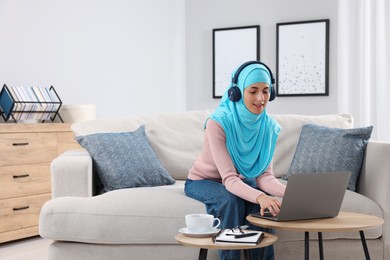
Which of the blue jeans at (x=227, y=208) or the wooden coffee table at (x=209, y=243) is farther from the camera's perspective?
the blue jeans at (x=227, y=208)

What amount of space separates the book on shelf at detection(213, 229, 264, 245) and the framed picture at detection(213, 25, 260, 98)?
431cm

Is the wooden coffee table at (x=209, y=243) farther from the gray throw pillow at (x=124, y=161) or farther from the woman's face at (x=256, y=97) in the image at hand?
the gray throw pillow at (x=124, y=161)

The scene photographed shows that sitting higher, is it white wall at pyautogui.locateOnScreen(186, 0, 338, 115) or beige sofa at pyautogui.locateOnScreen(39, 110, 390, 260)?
white wall at pyautogui.locateOnScreen(186, 0, 338, 115)

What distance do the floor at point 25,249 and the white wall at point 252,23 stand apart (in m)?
2.74

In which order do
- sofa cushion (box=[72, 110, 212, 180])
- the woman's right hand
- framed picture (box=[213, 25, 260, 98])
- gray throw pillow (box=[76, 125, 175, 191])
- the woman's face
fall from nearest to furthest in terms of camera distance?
→ the woman's right hand, the woman's face, gray throw pillow (box=[76, 125, 175, 191]), sofa cushion (box=[72, 110, 212, 180]), framed picture (box=[213, 25, 260, 98])

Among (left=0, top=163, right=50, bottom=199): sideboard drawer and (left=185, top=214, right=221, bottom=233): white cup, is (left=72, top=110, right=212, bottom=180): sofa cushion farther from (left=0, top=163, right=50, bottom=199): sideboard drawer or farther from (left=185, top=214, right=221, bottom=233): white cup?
(left=185, top=214, right=221, bottom=233): white cup

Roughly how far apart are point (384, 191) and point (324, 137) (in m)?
0.49

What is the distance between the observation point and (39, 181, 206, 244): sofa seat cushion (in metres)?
2.75

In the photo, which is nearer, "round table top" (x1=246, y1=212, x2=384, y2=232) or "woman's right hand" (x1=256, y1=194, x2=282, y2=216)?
"round table top" (x1=246, y1=212, x2=384, y2=232)

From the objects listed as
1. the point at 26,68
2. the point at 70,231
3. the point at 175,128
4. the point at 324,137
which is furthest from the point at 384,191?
the point at 26,68

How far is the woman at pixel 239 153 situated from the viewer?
2.56 m

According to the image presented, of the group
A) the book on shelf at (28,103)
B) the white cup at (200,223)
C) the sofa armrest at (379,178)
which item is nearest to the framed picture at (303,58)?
the book on shelf at (28,103)

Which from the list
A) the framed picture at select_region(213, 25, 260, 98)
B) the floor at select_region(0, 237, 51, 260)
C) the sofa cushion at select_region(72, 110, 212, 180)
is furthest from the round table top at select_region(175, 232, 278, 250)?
the framed picture at select_region(213, 25, 260, 98)

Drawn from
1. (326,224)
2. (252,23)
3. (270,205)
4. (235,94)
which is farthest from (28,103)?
(326,224)
